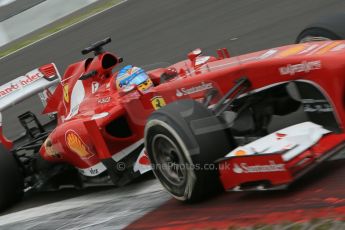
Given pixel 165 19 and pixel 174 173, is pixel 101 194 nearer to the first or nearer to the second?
pixel 174 173

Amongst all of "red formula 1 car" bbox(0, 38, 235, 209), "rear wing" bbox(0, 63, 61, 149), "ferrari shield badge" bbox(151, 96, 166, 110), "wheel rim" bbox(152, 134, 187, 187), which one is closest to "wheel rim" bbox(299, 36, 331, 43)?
"red formula 1 car" bbox(0, 38, 235, 209)

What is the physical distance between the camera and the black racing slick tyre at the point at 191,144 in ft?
15.3

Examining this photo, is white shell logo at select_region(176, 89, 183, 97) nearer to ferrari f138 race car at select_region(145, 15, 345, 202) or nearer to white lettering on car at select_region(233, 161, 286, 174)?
ferrari f138 race car at select_region(145, 15, 345, 202)

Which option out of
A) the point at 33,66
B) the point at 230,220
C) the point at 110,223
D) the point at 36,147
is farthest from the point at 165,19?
the point at 230,220

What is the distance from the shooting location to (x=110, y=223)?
17.5 feet

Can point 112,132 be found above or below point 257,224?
above

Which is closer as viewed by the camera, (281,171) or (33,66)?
(281,171)

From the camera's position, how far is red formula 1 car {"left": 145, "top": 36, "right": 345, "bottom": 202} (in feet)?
14.5

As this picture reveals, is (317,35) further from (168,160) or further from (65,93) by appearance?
(65,93)

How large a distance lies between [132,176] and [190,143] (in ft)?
4.74

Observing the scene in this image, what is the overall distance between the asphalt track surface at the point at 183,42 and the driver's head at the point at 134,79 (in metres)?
0.89

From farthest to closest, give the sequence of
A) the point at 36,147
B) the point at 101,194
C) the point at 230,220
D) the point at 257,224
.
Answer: the point at 36,147
the point at 101,194
the point at 230,220
the point at 257,224

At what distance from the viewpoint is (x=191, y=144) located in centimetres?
464

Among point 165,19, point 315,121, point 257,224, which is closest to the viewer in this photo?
point 257,224
